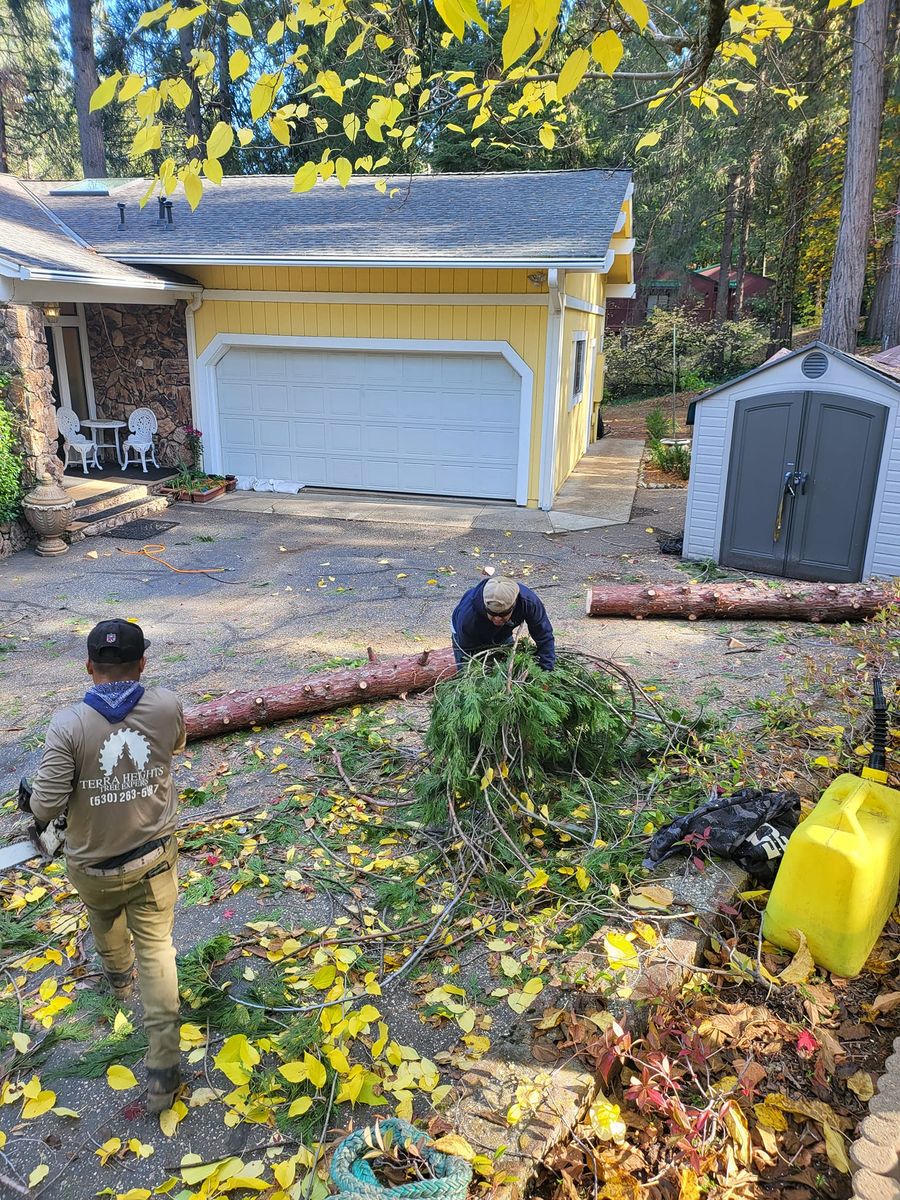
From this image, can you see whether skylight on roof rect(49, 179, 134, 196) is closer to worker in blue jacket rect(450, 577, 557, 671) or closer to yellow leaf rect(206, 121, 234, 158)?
worker in blue jacket rect(450, 577, 557, 671)

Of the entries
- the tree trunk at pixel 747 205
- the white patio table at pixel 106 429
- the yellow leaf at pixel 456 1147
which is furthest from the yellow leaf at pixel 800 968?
the tree trunk at pixel 747 205

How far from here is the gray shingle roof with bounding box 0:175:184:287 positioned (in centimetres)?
1020

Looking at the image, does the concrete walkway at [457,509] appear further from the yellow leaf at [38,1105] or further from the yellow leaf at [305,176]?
the yellow leaf at [38,1105]

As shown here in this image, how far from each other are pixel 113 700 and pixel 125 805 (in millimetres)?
365

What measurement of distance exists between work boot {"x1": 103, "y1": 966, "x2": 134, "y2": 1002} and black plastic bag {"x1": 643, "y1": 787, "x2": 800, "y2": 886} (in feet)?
7.21

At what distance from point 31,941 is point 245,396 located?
11.3m

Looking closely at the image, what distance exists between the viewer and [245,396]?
13.8 m

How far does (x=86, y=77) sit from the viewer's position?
21.7 metres

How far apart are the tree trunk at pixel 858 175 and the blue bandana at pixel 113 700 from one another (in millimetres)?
14478

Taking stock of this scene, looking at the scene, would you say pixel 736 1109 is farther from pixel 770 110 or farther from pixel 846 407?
pixel 770 110

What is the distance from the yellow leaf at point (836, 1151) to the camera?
8.05ft

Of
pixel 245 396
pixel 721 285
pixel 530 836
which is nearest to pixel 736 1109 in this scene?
pixel 530 836

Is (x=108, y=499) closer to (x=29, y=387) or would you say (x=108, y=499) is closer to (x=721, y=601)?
(x=29, y=387)

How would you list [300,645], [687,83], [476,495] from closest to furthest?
[687,83] → [300,645] → [476,495]
